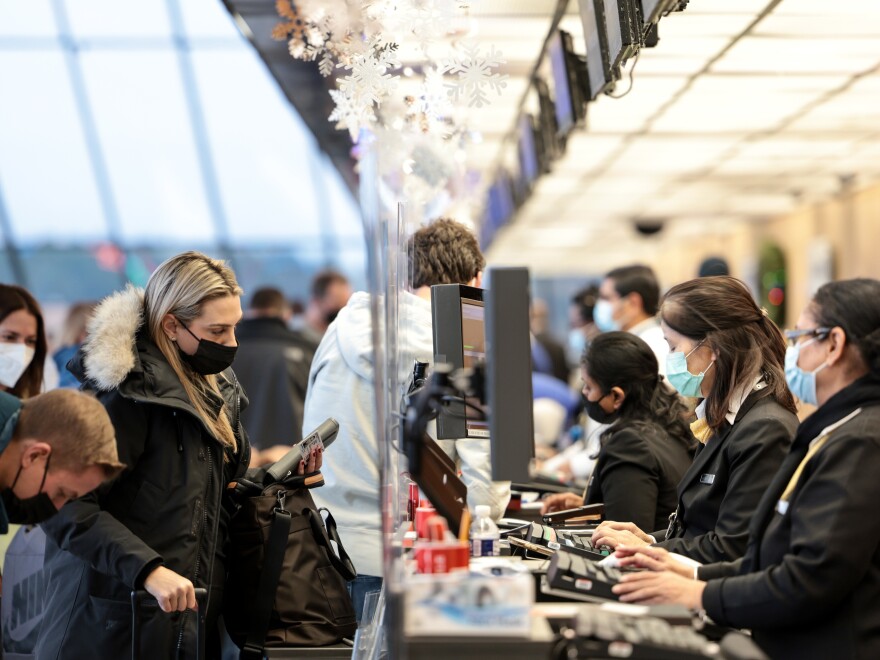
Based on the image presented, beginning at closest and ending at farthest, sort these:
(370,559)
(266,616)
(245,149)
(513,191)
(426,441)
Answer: (426,441)
(266,616)
(370,559)
(513,191)
(245,149)

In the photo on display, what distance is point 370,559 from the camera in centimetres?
337

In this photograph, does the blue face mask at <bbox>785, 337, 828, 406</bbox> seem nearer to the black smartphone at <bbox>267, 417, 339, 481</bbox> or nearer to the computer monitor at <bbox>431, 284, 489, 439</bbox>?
the computer monitor at <bbox>431, 284, 489, 439</bbox>

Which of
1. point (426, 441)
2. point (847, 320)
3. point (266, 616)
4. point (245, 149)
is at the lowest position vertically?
point (266, 616)

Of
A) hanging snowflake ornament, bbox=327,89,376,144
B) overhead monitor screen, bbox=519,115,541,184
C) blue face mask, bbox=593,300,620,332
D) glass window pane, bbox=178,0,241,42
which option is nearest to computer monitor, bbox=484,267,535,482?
hanging snowflake ornament, bbox=327,89,376,144

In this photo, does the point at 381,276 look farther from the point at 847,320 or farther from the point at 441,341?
the point at 847,320

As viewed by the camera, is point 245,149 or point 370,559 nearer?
point 370,559

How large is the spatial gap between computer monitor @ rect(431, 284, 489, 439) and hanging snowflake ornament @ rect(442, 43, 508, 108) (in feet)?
4.09

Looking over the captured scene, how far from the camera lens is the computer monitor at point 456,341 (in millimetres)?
2934

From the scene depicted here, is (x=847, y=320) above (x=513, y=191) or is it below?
below

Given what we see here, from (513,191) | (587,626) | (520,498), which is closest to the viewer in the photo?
(587,626)

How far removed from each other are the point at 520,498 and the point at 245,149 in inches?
410

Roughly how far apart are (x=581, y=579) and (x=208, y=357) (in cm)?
130

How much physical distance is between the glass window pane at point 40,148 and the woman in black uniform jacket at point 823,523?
1082 centimetres

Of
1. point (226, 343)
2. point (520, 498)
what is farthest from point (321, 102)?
point (226, 343)
